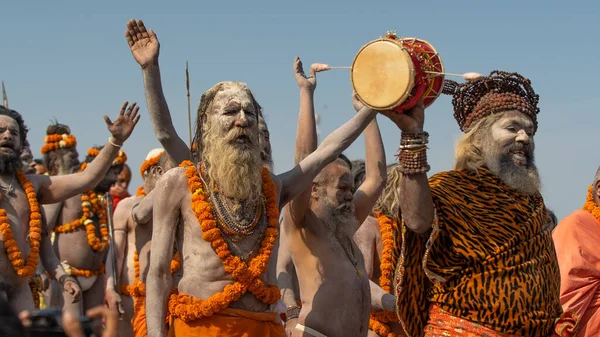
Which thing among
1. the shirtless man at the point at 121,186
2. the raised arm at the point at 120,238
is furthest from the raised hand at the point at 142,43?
the shirtless man at the point at 121,186

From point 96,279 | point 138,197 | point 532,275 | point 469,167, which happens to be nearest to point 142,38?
point 469,167

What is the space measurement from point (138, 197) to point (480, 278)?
4949 mm

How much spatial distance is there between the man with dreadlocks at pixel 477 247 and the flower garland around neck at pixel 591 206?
2201mm

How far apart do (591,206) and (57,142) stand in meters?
6.59

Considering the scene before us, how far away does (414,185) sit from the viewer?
5539 millimetres

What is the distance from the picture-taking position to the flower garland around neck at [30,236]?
7961 millimetres

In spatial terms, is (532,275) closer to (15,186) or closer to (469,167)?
(469,167)

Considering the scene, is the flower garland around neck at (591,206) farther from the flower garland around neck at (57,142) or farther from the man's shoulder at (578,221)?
the flower garland around neck at (57,142)

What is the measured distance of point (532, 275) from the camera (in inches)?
234

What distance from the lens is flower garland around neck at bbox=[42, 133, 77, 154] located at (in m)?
12.7

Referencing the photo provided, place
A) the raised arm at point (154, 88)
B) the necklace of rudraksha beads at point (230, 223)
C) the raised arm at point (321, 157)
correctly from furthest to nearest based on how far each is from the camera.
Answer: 1. the raised arm at point (321, 157)
2. the raised arm at point (154, 88)
3. the necklace of rudraksha beads at point (230, 223)

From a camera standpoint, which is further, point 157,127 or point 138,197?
point 138,197

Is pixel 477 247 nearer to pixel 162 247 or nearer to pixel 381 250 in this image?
pixel 162 247

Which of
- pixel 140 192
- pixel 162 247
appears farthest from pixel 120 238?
pixel 162 247
